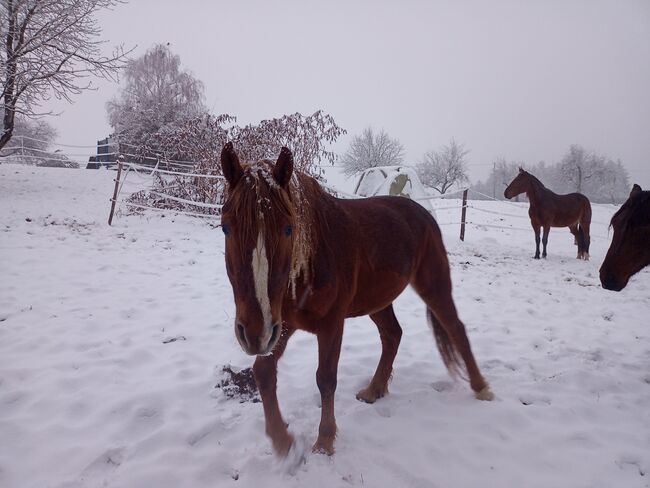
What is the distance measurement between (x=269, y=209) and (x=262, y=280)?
0.30m

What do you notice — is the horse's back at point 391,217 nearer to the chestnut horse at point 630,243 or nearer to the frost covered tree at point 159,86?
the chestnut horse at point 630,243

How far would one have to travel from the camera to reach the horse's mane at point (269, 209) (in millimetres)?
1357

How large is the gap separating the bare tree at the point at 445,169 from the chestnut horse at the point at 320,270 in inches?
1872

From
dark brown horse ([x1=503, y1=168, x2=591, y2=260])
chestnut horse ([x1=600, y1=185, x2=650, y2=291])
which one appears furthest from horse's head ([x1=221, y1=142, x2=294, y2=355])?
dark brown horse ([x1=503, y1=168, x2=591, y2=260])

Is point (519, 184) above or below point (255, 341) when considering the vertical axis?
above

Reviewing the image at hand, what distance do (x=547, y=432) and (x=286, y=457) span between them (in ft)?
5.38

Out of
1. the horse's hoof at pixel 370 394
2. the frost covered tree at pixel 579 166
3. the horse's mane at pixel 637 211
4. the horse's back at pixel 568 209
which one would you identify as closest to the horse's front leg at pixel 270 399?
the horse's hoof at pixel 370 394

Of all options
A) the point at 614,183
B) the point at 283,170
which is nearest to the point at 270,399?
the point at 283,170

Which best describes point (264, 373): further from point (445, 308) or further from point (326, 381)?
point (445, 308)

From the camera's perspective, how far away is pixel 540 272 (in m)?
6.95

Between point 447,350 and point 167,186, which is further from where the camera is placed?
point 167,186

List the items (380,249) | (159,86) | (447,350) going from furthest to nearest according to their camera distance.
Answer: (159,86) → (447,350) → (380,249)

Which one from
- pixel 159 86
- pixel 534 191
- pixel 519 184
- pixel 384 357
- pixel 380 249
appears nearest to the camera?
pixel 380 249

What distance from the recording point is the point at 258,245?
134 cm
